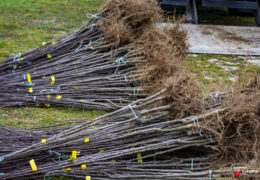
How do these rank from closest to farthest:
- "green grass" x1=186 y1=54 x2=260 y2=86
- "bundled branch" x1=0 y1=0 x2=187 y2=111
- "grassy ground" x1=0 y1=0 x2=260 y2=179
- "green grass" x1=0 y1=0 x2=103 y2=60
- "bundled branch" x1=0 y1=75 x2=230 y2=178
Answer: "bundled branch" x1=0 y1=75 x2=230 y2=178
"grassy ground" x1=0 y1=0 x2=260 y2=179
"bundled branch" x1=0 y1=0 x2=187 y2=111
"green grass" x1=186 y1=54 x2=260 y2=86
"green grass" x1=0 y1=0 x2=103 y2=60

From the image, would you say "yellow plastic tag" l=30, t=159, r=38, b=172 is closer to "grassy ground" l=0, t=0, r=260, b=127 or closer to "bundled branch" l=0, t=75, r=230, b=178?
"bundled branch" l=0, t=75, r=230, b=178

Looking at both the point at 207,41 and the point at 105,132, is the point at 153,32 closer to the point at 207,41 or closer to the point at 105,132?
the point at 105,132

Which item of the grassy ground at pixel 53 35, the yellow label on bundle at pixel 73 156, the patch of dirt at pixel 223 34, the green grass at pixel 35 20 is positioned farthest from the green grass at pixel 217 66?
the green grass at pixel 35 20

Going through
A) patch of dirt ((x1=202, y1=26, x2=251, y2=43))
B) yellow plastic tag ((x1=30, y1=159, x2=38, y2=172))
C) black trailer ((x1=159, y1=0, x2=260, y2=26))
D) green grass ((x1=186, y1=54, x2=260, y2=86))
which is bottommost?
yellow plastic tag ((x1=30, y1=159, x2=38, y2=172))

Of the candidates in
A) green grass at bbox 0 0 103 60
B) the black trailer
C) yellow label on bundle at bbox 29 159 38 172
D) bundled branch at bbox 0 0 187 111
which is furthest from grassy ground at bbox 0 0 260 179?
yellow label on bundle at bbox 29 159 38 172

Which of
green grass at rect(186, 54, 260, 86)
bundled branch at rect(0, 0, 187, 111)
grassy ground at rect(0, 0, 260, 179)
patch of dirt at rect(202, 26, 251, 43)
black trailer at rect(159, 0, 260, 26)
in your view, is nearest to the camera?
grassy ground at rect(0, 0, 260, 179)

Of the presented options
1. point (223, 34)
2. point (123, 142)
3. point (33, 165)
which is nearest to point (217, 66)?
point (223, 34)

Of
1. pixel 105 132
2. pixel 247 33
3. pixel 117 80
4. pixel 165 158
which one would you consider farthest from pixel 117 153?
pixel 247 33

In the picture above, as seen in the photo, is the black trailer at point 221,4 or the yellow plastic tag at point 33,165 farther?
the black trailer at point 221,4

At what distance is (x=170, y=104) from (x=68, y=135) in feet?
3.58

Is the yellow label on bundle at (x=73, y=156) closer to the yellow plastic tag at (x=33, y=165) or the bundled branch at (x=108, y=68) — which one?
the yellow plastic tag at (x=33, y=165)

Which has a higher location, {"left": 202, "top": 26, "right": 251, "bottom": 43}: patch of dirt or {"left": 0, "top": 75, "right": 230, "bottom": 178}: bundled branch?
{"left": 202, "top": 26, "right": 251, "bottom": 43}: patch of dirt

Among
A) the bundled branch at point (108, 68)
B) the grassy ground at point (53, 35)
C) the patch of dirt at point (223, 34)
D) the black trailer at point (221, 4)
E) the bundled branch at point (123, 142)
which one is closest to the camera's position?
the bundled branch at point (123, 142)

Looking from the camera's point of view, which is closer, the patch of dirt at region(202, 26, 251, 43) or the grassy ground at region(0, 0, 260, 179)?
the grassy ground at region(0, 0, 260, 179)
